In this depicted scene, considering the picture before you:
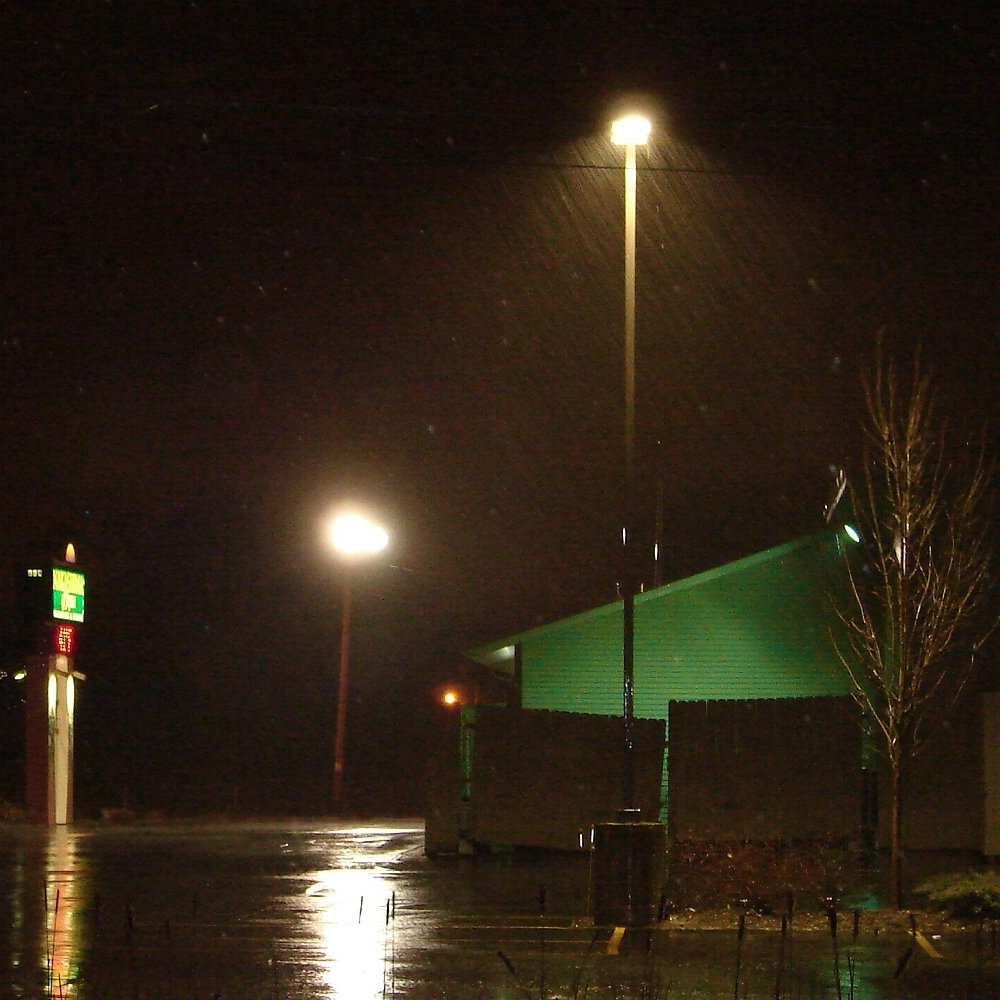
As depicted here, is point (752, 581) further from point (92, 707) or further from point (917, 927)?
point (92, 707)

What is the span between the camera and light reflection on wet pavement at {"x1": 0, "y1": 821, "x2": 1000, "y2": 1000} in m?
10.2

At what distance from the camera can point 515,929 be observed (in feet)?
43.5

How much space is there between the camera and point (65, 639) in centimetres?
3075

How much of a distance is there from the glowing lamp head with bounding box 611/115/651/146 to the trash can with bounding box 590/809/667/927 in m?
6.42

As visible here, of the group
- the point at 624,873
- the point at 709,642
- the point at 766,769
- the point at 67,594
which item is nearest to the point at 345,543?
the point at 67,594

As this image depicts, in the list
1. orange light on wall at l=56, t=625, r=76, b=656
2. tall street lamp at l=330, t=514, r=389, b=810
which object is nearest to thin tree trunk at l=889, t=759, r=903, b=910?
orange light on wall at l=56, t=625, r=76, b=656

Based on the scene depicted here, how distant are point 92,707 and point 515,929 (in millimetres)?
31258

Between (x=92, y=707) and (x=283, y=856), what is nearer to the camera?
(x=283, y=856)

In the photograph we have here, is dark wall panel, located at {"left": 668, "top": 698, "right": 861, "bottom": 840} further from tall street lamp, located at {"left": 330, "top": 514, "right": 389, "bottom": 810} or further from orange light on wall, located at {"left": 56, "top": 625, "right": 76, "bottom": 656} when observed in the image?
tall street lamp, located at {"left": 330, "top": 514, "right": 389, "bottom": 810}

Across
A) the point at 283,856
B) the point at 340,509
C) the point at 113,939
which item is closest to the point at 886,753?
the point at 113,939

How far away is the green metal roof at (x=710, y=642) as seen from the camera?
2586 centimetres

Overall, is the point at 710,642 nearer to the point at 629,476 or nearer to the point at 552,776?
the point at 552,776

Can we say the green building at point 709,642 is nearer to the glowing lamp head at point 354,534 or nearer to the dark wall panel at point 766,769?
the dark wall panel at point 766,769

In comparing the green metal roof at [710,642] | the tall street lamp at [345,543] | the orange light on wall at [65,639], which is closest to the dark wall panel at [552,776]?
the green metal roof at [710,642]
